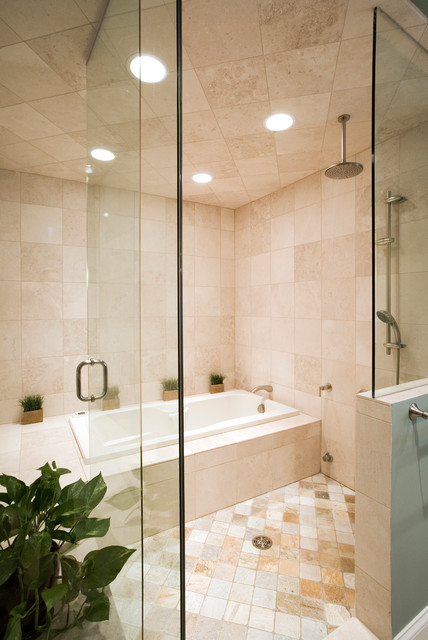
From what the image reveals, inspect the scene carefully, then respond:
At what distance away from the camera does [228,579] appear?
58.7 inches

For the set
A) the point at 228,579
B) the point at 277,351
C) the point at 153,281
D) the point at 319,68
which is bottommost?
the point at 228,579

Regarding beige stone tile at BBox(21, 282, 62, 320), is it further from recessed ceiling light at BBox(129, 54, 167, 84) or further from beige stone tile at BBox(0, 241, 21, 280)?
recessed ceiling light at BBox(129, 54, 167, 84)

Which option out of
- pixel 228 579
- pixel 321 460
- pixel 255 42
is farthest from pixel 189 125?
pixel 321 460

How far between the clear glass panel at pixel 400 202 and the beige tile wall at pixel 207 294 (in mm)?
2149

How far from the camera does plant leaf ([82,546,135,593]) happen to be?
63cm

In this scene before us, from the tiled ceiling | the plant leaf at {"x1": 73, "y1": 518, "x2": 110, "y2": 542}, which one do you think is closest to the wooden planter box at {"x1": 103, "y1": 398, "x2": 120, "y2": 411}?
the plant leaf at {"x1": 73, "y1": 518, "x2": 110, "y2": 542}

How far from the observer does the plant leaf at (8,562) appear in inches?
21.3

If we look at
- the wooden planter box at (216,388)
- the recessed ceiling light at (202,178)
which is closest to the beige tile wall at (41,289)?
the recessed ceiling light at (202,178)

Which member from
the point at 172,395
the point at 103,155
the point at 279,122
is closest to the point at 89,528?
the point at 172,395

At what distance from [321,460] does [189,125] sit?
103 inches

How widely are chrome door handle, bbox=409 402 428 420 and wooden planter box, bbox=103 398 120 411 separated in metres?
1.05

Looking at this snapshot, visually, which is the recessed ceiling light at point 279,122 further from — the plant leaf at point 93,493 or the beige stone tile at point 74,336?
the beige stone tile at point 74,336

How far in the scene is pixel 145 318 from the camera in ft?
2.52

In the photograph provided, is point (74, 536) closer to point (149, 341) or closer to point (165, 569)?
point (165, 569)
